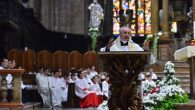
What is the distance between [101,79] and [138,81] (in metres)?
12.5

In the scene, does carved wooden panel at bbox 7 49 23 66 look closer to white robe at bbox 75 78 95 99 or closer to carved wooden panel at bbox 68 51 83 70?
carved wooden panel at bbox 68 51 83 70

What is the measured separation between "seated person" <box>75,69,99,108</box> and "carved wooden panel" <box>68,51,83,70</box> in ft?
17.4

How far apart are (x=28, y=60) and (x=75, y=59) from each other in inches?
96.8

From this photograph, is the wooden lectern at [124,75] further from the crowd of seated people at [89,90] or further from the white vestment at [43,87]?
the white vestment at [43,87]

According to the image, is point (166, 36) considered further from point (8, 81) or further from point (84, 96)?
point (8, 81)

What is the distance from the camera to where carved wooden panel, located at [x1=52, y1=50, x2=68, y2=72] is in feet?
79.5

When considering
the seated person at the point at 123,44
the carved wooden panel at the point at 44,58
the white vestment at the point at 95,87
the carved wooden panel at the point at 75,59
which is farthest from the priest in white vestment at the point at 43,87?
the seated person at the point at 123,44

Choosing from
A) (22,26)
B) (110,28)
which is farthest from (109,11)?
(22,26)

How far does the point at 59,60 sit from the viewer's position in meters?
24.3

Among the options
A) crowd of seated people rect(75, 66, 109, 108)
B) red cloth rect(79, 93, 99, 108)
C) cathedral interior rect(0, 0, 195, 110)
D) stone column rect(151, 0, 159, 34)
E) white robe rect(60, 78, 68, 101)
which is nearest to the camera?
red cloth rect(79, 93, 99, 108)

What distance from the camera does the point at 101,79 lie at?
66.3 feet

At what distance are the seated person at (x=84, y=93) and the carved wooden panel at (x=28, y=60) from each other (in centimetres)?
440

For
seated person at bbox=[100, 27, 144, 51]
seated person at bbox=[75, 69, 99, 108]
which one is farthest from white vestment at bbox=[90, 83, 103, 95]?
seated person at bbox=[100, 27, 144, 51]

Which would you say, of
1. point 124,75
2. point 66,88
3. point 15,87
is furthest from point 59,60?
point 124,75
